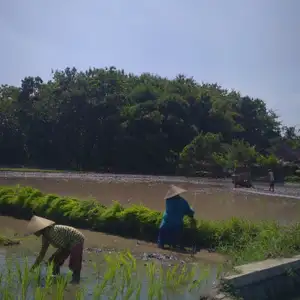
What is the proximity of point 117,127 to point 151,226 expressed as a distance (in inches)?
1329

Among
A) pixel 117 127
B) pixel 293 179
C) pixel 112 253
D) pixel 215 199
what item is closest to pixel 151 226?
pixel 112 253

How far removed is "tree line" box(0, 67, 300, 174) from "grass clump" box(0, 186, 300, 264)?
25.7 m

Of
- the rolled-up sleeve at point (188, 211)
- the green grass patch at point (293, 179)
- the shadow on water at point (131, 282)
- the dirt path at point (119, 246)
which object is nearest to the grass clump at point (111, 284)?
the shadow on water at point (131, 282)

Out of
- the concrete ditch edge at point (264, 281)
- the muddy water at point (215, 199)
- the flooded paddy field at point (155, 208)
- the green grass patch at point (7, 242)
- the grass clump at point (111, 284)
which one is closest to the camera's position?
the grass clump at point (111, 284)

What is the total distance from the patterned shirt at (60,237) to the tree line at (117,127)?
105 ft

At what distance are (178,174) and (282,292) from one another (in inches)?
1343

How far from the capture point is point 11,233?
40.8 feet

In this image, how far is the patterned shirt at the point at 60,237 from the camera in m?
A: 7.43

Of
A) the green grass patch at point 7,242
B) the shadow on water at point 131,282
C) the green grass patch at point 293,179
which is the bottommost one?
the green grass patch at point 7,242

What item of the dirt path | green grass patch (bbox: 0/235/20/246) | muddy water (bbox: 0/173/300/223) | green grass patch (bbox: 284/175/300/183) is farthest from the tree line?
green grass patch (bbox: 0/235/20/246)

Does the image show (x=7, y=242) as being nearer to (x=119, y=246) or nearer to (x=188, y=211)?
(x=119, y=246)

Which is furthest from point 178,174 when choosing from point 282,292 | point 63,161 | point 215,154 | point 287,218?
point 282,292

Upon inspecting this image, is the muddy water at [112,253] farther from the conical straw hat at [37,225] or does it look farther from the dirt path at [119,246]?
the conical straw hat at [37,225]

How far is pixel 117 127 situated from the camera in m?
45.2
